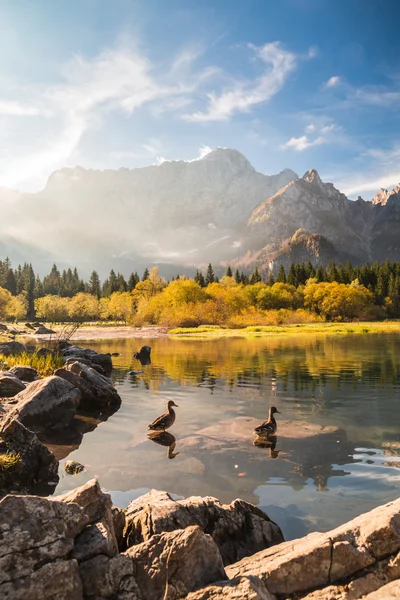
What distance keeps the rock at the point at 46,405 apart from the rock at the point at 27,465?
407 centimetres

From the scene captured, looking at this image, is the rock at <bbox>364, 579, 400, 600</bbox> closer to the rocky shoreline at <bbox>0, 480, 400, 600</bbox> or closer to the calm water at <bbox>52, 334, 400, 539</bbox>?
the rocky shoreline at <bbox>0, 480, 400, 600</bbox>

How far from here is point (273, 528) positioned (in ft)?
27.6

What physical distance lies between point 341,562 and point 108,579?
3132mm

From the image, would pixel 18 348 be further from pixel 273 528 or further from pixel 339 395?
pixel 273 528

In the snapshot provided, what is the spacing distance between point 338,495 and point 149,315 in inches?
4862

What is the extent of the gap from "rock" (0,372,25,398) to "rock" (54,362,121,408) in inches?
90.6

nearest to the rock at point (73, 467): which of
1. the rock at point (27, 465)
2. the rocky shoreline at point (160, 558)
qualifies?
the rock at point (27, 465)

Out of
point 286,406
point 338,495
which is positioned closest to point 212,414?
point 286,406

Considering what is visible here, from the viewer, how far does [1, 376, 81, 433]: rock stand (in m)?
15.9

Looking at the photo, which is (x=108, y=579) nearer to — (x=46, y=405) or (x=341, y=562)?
(x=341, y=562)

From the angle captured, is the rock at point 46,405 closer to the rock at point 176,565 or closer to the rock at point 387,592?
the rock at point 176,565

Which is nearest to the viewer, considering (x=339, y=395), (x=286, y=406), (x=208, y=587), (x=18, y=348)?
(x=208, y=587)

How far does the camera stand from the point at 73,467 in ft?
41.9

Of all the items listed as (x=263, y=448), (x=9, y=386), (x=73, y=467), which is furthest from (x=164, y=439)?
(x=9, y=386)
